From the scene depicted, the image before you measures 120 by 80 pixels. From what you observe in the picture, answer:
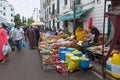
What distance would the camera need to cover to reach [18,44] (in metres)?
17.1

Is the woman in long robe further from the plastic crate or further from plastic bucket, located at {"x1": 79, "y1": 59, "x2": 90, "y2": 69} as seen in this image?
plastic bucket, located at {"x1": 79, "y1": 59, "x2": 90, "y2": 69}

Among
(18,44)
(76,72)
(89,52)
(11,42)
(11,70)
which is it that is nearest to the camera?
(76,72)

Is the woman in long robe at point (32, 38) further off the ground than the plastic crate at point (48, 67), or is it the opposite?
the woman in long robe at point (32, 38)

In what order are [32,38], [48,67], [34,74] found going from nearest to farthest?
A: [34,74]
[48,67]
[32,38]

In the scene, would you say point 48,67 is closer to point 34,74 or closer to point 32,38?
point 34,74

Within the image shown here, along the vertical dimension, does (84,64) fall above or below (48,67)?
above

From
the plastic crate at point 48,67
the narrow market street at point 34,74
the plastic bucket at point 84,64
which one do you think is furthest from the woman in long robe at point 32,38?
the plastic bucket at point 84,64

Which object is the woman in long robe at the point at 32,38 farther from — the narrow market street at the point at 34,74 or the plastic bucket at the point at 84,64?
the plastic bucket at the point at 84,64

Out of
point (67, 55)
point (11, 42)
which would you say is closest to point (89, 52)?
point (67, 55)

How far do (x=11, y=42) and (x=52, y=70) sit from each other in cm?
814

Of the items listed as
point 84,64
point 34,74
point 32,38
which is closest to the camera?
point 34,74

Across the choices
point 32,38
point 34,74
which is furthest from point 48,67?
point 32,38

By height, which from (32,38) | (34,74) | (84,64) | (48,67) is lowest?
(34,74)

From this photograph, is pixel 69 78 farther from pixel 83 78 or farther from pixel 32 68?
pixel 32 68
